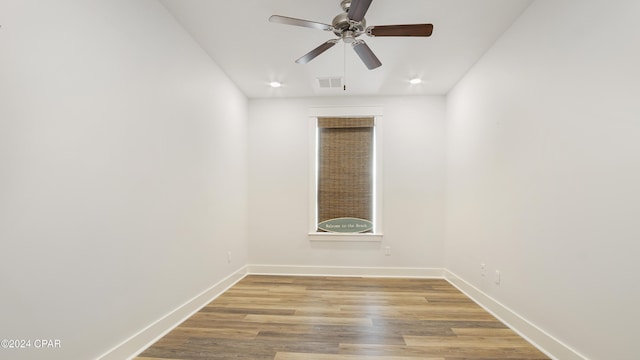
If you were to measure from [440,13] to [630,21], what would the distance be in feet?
3.96

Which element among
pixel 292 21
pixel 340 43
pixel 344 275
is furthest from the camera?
pixel 344 275

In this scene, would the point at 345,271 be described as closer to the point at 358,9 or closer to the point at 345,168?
the point at 345,168

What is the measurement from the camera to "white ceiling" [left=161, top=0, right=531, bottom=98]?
234 cm

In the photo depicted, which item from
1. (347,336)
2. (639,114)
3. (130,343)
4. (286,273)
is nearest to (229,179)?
(286,273)

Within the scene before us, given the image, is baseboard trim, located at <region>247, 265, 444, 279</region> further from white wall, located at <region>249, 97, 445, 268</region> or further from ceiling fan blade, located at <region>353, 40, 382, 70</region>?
ceiling fan blade, located at <region>353, 40, 382, 70</region>

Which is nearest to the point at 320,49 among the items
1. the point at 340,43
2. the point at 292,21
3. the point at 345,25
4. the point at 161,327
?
the point at 345,25

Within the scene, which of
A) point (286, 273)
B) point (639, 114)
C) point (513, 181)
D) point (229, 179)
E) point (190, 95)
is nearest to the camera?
point (639, 114)

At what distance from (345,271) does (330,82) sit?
2.67 meters

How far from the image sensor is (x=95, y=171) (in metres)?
1.73

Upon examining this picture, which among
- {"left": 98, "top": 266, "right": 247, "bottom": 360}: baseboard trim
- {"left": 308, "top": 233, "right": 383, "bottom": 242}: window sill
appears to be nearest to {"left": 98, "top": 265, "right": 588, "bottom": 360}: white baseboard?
{"left": 98, "top": 266, "right": 247, "bottom": 360}: baseboard trim

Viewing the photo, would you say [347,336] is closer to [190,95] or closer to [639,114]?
[639,114]

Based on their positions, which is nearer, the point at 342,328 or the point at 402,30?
the point at 402,30

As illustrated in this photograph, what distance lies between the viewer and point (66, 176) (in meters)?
1.56

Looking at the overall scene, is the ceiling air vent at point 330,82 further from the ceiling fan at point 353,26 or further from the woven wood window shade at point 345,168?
the ceiling fan at point 353,26
